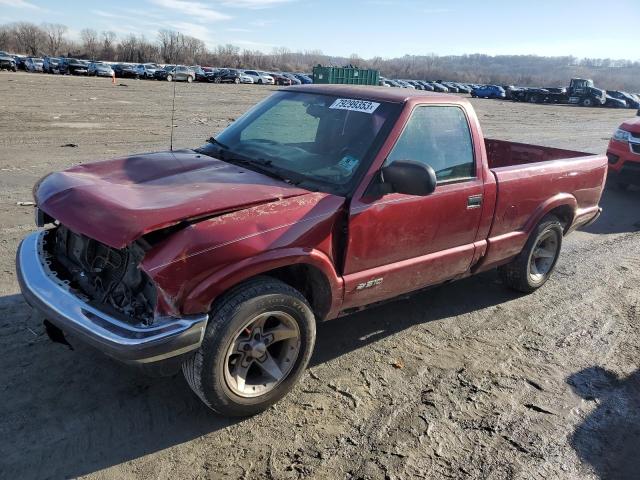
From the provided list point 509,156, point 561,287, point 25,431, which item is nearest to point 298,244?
point 25,431

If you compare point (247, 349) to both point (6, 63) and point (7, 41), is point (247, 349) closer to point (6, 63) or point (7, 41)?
point (6, 63)

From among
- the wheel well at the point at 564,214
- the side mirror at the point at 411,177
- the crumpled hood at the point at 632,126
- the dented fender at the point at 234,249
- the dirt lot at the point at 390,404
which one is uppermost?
the crumpled hood at the point at 632,126

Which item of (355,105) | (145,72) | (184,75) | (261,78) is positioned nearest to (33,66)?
(145,72)

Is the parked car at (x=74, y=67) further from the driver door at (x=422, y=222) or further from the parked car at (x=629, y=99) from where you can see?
the parked car at (x=629, y=99)

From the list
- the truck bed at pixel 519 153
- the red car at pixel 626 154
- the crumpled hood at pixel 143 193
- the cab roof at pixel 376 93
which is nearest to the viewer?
the crumpled hood at pixel 143 193

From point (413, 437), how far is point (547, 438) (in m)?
0.85

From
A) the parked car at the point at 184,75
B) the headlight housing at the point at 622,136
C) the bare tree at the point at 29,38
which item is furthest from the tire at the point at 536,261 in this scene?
the bare tree at the point at 29,38

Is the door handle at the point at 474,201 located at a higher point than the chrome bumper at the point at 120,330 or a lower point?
higher

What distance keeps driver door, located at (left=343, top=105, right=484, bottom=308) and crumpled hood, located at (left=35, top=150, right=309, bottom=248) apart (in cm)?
56

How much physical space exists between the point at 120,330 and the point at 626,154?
32.8 ft

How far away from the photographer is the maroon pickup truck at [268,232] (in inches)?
108

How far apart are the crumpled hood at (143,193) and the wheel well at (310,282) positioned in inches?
19.4

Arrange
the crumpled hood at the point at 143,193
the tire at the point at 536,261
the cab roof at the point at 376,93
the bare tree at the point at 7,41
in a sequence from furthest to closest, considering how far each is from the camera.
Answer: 1. the bare tree at the point at 7,41
2. the tire at the point at 536,261
3. the cab roof at the point at 376,93
4. the crumpled hood at the point at 143,193

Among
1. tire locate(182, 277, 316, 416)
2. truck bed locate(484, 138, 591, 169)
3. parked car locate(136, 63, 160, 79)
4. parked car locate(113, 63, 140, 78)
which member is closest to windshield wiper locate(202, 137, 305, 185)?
tire locate(182, 277, 316, 416)
